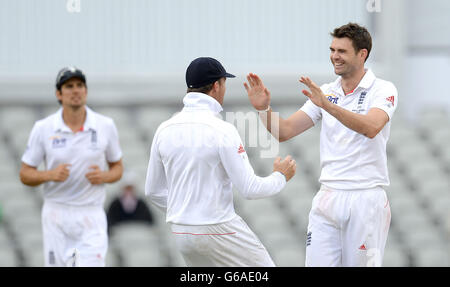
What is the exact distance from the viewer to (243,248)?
5.82m

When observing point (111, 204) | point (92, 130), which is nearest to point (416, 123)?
point (111, 204)

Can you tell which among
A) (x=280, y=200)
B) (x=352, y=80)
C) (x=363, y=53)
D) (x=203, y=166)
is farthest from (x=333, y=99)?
(x=280, y=200)

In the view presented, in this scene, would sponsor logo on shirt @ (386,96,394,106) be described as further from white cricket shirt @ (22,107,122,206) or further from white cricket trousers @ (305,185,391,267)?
white cricket shirt @ (22,107,122,206)

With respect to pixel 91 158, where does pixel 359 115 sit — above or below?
above

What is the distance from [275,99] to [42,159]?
18.5 ft

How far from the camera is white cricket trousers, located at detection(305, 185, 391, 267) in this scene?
6059 millimetres

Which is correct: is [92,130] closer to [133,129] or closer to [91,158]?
[91,158]

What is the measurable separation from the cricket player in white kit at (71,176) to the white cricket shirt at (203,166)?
5.96 feet

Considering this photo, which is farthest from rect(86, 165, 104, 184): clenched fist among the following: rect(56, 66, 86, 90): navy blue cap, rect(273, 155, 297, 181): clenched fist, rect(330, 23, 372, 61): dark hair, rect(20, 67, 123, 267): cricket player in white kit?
rect(330, 23, 372, 61): dark hair

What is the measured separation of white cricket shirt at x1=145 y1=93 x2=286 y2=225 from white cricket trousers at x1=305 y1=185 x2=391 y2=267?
0.47 metres

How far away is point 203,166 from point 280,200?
256 inches

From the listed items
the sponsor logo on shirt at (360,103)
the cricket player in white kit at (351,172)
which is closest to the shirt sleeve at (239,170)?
the cricket player in white kit at (351,172)

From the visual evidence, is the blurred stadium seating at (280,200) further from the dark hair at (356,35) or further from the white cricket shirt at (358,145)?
the dark hair at (356,35)

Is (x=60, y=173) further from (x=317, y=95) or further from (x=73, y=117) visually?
(x=317, y=95)
